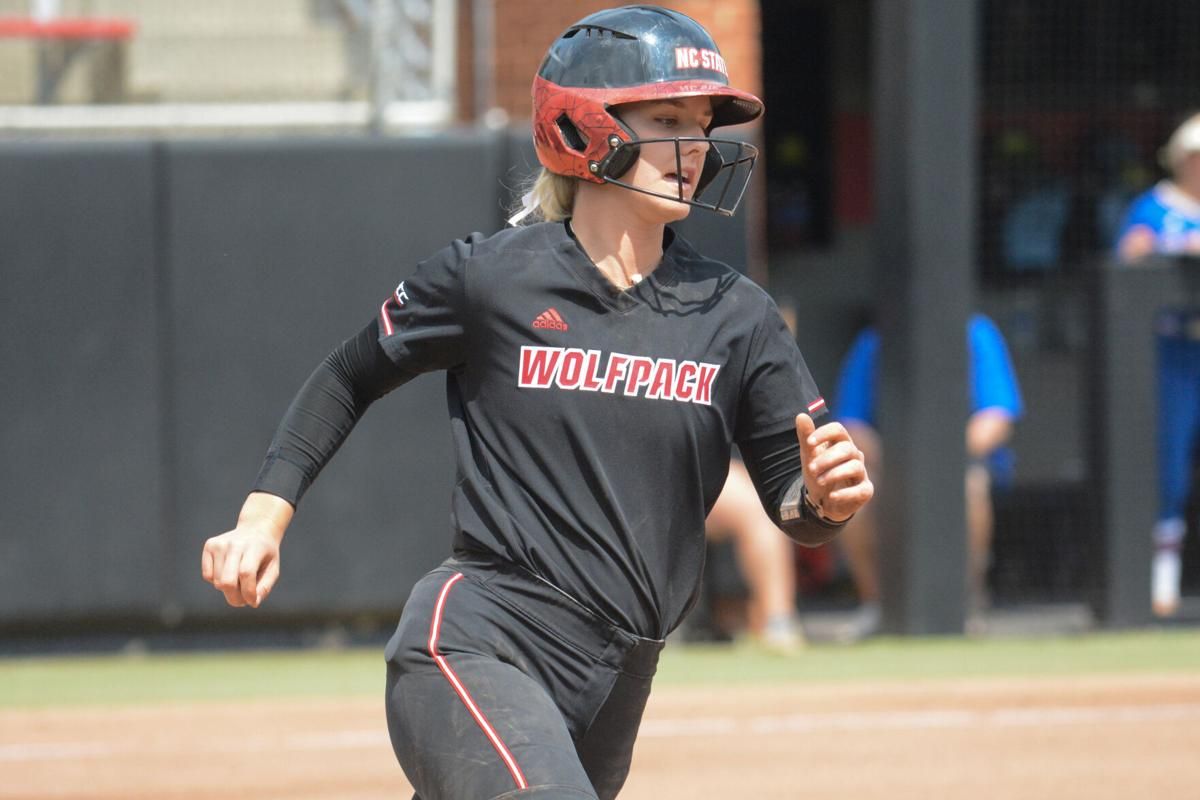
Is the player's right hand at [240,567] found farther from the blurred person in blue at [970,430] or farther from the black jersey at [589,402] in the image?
the blurred person in blue at [970,430]

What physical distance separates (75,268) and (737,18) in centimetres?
364

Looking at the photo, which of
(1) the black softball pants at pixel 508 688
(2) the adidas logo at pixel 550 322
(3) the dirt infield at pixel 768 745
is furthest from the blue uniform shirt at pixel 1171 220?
(1) the black softball pants at pixel 508 688

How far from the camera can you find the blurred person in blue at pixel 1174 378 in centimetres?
874

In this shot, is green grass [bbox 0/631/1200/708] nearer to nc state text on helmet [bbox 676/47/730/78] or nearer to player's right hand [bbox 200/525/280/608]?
player's right hand [bbox 200/525/280/608]

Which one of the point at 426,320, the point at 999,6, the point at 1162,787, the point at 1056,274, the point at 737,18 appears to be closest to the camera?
the point at 426,320

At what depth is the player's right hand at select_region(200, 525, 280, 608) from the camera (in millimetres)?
3020

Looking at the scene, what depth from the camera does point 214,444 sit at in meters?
8.33

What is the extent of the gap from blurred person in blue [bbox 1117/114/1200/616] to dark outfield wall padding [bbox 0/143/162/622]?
4.91 m

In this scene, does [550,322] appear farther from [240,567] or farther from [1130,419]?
[1130,419]

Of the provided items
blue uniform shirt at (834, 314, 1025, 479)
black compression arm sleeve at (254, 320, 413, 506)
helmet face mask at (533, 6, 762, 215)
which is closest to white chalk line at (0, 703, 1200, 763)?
blue uniform shirt at (834, 314, 1025, 479)

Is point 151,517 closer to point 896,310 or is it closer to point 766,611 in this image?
point 766,611

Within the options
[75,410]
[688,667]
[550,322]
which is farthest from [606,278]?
[75,410]

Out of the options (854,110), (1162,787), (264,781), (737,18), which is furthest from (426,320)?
(854,110)

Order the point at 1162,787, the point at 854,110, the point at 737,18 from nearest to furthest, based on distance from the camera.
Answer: the point at 1162,787 < the point at 737,18 < the point at 854,110
